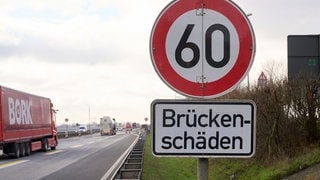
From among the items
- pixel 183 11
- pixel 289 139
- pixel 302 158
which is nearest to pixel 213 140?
pixel 183 11

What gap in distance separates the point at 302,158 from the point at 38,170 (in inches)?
505

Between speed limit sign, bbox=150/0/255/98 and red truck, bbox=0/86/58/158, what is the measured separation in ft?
92.8

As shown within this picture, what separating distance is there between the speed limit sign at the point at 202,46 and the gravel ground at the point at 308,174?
30.6ft

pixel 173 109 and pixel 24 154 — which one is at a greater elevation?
pixel 173 109

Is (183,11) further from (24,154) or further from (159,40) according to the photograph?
(24,154)

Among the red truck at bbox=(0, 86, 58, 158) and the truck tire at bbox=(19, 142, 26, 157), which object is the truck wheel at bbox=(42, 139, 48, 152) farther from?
the truck tire at bbox=(19, 142, 26, 157)

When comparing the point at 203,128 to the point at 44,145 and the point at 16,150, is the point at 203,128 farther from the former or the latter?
the point at 44,145

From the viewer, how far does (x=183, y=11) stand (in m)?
4.02

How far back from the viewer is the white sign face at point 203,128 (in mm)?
3953

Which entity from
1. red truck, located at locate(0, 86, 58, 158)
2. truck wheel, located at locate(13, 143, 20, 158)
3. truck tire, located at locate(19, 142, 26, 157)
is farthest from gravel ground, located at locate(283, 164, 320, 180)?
truck tire, located at locate(19, 142, 26, 157)

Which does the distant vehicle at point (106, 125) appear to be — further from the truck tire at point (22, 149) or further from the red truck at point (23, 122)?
the truck tire at point (22, 149)

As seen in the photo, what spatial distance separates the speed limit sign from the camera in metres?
3.97

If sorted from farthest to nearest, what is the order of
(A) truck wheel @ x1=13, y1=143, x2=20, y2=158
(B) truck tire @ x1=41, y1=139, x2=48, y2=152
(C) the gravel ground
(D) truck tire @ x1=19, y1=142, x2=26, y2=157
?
(B) truck tire @ x1=41, y1=139, x2=48, y2=152, (D) truck tire @ x1=19, y1=142, x2=26, y2=157, (A) truck wheel @ x1=13, y1=143, x2=20, y2=158, (C) the gravel ground

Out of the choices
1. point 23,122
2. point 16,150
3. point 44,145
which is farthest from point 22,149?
point 44,145
